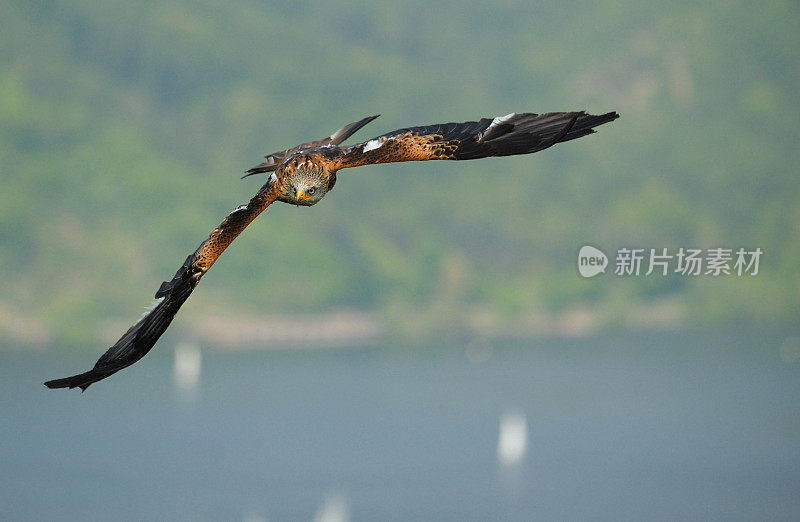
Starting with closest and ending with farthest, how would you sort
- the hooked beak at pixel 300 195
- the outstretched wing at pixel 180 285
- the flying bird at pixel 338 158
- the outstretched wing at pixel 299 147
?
the hooked beak at pixel 300 195 → the flying bird at pixel 338 158 → the outstretched wing at pixel 180 285 → the outstretched wing at pixel 299 147

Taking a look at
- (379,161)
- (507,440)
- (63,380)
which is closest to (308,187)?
(379,161)

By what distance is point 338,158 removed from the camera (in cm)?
793

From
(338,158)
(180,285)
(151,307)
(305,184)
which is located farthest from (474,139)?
(151,307)

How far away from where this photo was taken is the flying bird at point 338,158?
786 cm

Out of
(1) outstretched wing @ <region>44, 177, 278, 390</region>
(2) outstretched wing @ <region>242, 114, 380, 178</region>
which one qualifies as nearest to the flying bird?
(1) outstretched wing @ <region>44, 177, 278, 390</region>

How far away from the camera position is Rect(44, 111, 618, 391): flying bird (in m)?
7.86

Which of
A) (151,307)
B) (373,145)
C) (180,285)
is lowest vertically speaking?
(151,307)

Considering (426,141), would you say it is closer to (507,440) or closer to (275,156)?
(275,156)

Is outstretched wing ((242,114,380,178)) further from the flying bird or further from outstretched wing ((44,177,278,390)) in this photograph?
outstretched wing ((44,177,278,390))

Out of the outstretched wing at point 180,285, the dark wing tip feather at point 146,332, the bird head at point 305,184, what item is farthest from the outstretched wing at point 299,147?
the dark wing tip feather at point 146,332

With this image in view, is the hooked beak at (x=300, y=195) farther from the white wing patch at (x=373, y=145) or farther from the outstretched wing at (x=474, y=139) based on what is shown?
the white wing patch at (x=373, y=145)

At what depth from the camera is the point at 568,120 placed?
7910mm

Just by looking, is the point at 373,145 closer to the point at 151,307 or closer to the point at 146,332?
the point at 151,307

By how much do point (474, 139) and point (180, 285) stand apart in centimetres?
301
